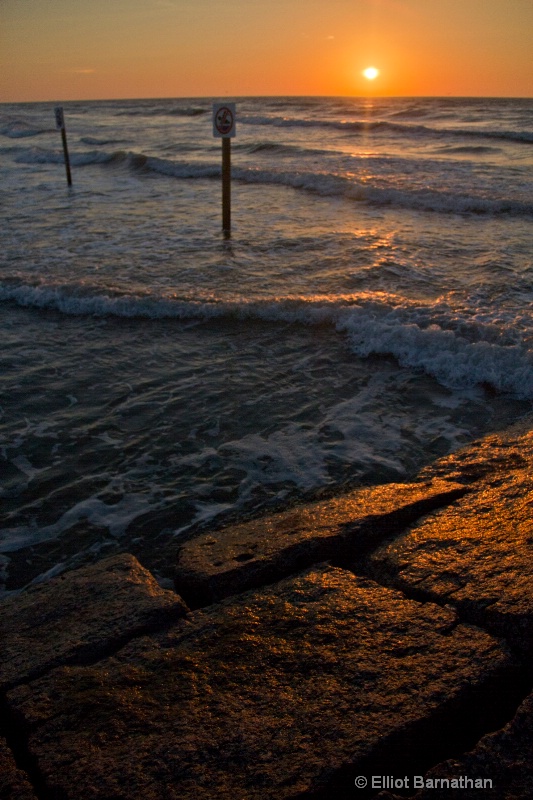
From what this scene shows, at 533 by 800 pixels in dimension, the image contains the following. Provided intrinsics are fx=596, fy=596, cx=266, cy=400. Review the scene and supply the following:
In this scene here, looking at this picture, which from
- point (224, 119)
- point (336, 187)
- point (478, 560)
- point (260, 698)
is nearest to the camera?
point (260, 698)

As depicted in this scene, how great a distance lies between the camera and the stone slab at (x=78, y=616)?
8.25ft

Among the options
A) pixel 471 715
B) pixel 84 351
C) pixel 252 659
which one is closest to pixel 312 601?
pixel 252 659

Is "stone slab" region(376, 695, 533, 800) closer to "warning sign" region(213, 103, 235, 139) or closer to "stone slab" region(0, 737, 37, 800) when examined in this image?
"stone slab" region(0, 737, 37, 800)

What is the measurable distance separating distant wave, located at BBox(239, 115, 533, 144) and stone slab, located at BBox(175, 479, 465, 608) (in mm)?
30375

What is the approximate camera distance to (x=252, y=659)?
2.41m

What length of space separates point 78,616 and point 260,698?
3.29 feet

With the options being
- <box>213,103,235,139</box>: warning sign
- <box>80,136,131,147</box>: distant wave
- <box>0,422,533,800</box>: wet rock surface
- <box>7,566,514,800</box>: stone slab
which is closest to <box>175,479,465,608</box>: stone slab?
<box>0,422,533,800</box>: wet rock surface

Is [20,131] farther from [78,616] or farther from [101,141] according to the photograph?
[78,616]

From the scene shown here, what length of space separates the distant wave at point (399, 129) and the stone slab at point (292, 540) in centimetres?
3037

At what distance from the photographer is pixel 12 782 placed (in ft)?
6.45

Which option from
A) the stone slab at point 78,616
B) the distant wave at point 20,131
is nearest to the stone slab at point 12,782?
the stone slab at point 78,616

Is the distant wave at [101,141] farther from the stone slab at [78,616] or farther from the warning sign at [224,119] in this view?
the stone slab at [78,616]

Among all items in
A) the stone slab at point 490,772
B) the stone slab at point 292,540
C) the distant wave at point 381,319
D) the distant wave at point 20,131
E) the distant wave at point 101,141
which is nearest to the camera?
the stone slab at point 490,772

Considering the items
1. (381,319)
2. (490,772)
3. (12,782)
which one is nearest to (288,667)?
(490,772)
